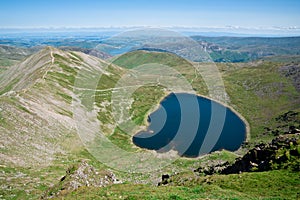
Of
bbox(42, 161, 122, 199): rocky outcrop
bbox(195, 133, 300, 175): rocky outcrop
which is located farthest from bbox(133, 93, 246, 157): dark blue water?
bbox(42, 161, 122, 199): rocky outcrop

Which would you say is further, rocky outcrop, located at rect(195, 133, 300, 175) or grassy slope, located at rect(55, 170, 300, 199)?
rocky outcrop, located at rect(195, 133, 300, 175)

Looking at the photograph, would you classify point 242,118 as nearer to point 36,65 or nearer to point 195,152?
point 195,152

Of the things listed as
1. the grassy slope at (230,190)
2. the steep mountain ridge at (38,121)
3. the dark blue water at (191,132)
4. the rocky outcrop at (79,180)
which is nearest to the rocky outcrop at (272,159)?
the grassy slope at (230,190)

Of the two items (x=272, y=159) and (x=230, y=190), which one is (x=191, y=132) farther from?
(x=230, y=190)

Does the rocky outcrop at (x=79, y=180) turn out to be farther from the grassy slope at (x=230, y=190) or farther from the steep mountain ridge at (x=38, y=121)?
the steep mountain ridge at (x=38, y=121)

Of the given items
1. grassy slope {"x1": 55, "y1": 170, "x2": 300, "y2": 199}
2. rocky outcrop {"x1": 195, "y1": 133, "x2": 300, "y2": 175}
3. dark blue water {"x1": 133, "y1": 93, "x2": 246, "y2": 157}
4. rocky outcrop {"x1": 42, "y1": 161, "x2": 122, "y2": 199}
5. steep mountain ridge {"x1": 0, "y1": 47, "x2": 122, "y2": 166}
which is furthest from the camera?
dark blue water {"x1": 133, "y1": 93, "x2": 246, "y2": 157}

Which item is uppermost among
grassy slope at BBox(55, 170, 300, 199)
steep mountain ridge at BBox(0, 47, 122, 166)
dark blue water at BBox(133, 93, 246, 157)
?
grassy slope at BBox(55, 170, 300, 199)

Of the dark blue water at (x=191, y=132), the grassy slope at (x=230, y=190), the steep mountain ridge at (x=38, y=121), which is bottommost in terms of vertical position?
the dark blue water at (x=191, y=132)

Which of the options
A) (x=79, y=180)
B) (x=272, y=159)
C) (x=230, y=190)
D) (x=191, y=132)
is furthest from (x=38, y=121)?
(x=191, y=132)

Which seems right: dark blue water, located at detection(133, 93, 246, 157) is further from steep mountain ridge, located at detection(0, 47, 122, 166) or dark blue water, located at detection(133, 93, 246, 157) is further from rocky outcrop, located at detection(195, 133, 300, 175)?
rocky outcrop, located at detection(195, 133, 300, 175)

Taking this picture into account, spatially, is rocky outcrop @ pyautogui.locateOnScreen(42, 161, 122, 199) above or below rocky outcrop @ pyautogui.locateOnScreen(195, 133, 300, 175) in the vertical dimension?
below
